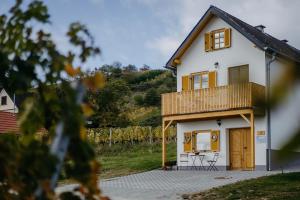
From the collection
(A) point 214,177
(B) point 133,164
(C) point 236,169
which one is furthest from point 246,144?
(B) point 133,164

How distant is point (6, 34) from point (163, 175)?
21730mm

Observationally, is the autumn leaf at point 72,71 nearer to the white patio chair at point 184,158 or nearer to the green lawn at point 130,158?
the green lawn at point 130,158

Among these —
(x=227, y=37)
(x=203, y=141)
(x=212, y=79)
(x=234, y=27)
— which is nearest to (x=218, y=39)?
(x=227, y=37)

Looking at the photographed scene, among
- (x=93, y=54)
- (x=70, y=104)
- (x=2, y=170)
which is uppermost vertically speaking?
(x=93, y=54)

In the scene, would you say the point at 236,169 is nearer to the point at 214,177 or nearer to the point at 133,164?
the point at 214,177

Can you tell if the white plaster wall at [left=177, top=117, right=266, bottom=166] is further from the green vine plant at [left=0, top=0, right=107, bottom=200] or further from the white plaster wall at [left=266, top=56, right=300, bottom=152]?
the white plaster wall at [left=266, top=56, right=300, bottom=152]

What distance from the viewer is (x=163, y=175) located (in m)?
23.5

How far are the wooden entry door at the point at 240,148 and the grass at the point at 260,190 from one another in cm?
685

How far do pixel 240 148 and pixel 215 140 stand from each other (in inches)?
50.6

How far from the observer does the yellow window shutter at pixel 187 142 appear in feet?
87.5

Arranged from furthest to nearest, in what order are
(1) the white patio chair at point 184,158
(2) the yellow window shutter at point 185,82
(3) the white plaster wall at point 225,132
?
(2) the yellow window shutter at point 185,82 → (1) the white patio chair at point 184,158 → (3) the white plaster wall at point 225,132

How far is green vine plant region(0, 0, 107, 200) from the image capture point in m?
1.49

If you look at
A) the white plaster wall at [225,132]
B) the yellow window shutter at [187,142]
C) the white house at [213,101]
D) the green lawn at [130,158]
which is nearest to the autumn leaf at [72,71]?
the green lawn at [130,158]

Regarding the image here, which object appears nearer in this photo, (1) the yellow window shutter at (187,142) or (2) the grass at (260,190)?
Answer: (2) the grass at (260,190)
